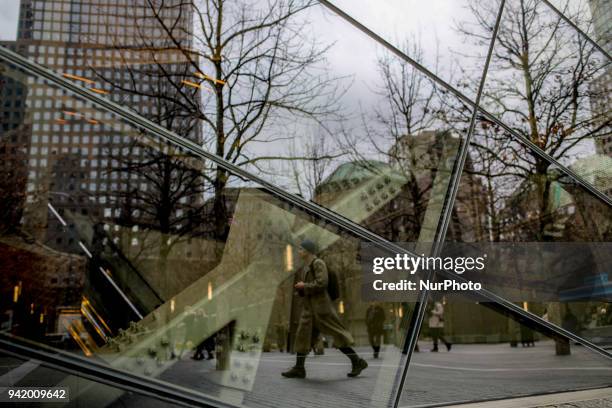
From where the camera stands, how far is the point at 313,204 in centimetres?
382

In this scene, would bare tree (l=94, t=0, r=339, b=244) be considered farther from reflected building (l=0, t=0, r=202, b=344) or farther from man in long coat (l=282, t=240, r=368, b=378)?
man in long coat (l=282, t=240, r=368, b=378)

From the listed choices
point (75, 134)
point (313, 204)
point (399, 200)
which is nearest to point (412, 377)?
point (399, 200)

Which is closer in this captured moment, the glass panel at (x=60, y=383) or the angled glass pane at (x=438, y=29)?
the glass panel at (x=60, y=383)

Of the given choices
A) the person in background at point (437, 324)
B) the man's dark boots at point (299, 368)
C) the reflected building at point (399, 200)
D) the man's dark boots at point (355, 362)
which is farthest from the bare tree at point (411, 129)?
the man's dark boots at point (299, 368)

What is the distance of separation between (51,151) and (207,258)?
45.4 inches

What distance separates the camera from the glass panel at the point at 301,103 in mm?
3543

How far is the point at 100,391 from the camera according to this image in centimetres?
306

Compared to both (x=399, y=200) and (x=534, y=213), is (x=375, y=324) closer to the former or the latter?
(x=399, y=200)

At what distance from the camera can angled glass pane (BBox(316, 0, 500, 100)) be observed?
452 centimetres

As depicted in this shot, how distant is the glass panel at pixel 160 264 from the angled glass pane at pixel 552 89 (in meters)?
2.43

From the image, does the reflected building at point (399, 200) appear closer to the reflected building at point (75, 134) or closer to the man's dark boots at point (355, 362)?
the man's dark boots at point (355, 362)

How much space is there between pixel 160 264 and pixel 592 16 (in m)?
5.26

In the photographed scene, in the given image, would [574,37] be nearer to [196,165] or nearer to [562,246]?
[562,246]

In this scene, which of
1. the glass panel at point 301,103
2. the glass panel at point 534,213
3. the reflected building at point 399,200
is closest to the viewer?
the glass panel at point 301,103
